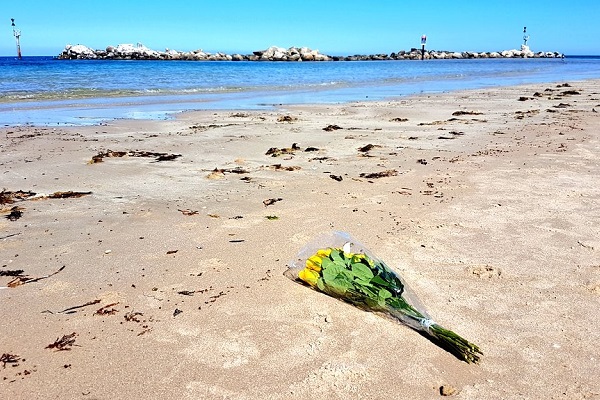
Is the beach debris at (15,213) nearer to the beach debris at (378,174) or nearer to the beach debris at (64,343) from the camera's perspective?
the beach debris at (64,343)

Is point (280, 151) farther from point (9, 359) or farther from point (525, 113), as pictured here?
point (525, 113)

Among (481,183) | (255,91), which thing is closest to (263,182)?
(481,183)

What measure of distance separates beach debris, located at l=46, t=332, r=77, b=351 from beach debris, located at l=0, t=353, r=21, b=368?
0.14 metres

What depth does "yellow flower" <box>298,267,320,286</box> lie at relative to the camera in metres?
3.04

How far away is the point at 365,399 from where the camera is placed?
2145 millimetres

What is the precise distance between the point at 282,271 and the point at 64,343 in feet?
4.55

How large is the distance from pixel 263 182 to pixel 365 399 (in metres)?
3.88

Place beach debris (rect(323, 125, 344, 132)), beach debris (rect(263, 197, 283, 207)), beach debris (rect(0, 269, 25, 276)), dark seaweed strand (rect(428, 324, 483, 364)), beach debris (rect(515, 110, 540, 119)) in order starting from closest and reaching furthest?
dark seaweed strand (rect(428, 324, 483, 364)) → beach debris (rect(0, 269, 25, 276)) → beach debris (rect(263, 197, 283, 207)) → beach debris (rect(323, 125, 344, 132)) → beach debris (rect(515, 110, 540, 119))

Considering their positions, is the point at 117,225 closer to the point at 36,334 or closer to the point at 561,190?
the point at 36,334

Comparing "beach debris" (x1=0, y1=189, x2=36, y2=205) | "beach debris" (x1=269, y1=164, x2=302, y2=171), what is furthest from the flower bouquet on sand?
"beach debris" (x1=0, y1=189, x2=36, y2=205)

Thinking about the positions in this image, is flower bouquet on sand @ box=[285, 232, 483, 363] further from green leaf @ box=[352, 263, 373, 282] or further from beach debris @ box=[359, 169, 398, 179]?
beach debris @ box=[359, 169, 398, 179]

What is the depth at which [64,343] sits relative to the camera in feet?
8.21

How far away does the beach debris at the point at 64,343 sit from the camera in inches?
97.0

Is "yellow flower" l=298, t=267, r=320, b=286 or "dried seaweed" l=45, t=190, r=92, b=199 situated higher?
"dried seaweed" l=45, t=190, r=92, b=199
